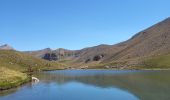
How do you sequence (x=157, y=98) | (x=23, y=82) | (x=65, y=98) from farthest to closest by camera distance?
(x=23, y=82) < (x=65, y=98) < (x=157, y=98)

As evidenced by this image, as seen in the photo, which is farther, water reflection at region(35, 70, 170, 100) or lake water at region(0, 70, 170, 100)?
water reflection at region(35, 70, 170, 100)

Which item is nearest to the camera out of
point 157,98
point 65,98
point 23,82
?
point 157,98

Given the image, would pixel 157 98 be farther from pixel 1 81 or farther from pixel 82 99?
pixel 1 81

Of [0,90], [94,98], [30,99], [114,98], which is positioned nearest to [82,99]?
[94,98]

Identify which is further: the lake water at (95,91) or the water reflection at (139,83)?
the water reflection at (139,83)

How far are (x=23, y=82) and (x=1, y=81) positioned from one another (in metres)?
A: 15.8

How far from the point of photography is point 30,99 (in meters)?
62.5

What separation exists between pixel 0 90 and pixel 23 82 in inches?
917

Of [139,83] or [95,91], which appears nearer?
[95,91]

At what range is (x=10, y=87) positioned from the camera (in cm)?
8500

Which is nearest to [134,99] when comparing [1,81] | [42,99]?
[42,99]

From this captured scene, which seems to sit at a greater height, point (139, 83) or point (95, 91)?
point (139, 83)

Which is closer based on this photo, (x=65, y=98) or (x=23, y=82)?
(x=65, y=98)

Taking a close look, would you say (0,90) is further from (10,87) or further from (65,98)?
(65,98)
